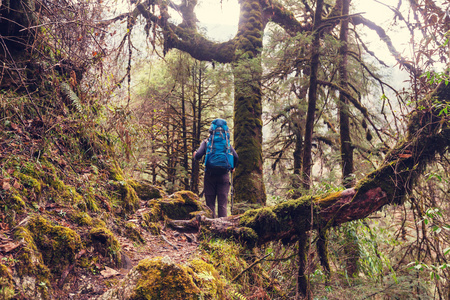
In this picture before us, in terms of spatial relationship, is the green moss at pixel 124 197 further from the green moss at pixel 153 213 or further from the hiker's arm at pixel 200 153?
the hiker's arm at pixel 200 153

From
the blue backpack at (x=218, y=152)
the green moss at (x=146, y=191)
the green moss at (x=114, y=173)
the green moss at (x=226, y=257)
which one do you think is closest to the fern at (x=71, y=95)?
the green moss at (x=114, y=173)

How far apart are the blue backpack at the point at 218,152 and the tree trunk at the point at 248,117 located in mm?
1805

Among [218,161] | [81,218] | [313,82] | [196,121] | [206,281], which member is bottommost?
[206,281]

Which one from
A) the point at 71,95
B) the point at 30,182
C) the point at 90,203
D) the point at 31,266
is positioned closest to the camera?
the point at 31,266

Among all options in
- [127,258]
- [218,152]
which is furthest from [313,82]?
[127,258]

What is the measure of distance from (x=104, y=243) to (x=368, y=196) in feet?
11.2

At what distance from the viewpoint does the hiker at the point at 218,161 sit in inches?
220

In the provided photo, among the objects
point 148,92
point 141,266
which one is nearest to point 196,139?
point 148,92

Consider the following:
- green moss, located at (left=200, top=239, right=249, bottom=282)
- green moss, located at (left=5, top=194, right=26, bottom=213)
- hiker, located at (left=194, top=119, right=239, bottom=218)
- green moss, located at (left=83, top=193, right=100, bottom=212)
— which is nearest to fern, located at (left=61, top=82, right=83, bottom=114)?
green moss, located at (left=83, top=193, right=100, bottom=212)

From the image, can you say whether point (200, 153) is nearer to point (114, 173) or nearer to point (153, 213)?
point (153, 213)

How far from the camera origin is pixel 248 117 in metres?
→ 8.39

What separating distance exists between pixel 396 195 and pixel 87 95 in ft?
16.6

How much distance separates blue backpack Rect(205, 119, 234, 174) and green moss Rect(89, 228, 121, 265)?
2.87 metres

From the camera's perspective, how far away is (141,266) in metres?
2.31
